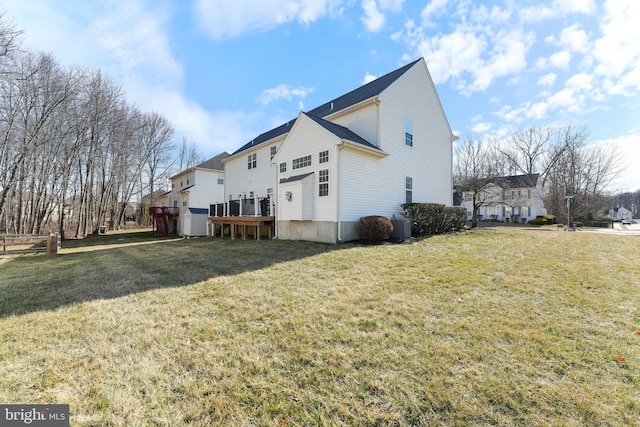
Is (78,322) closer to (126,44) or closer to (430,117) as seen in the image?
(126,44)

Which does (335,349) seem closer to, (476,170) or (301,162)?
(301,162)

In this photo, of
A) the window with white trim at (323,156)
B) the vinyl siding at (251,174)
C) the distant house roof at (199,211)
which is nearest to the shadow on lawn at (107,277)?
the window with white trim at (323,156)

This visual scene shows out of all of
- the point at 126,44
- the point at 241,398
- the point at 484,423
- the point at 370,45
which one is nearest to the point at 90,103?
the point at 126,44

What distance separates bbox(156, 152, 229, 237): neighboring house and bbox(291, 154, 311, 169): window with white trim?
41.0 feet

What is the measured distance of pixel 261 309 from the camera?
399 cm

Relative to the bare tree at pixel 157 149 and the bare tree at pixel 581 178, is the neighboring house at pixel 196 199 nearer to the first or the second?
the bare tree at pixel 157 149

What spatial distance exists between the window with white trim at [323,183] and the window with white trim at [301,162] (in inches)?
41.0

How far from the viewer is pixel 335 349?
9.38 feet

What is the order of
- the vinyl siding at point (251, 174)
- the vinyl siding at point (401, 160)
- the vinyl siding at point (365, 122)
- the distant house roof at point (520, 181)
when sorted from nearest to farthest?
the vinyl siding at point (401, 160), the vinyl siding at point (365, 122), the vinyl siding at point (251, 174), the distant house roof at point (520, 181)

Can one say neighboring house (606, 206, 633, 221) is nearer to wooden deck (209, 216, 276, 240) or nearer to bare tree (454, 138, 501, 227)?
bare tree (454, 138, 501, 227)

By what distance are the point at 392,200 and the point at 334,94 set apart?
1077 cm

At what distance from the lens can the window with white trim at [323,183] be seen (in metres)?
11.1

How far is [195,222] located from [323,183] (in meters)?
14.6

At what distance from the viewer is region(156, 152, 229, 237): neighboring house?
69.3ft
